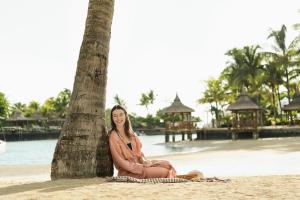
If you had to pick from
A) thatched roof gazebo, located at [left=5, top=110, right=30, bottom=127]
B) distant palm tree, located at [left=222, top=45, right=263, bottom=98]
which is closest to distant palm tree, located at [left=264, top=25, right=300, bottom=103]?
distant palm tree, located at [left=222, top=45, right=263, bottom=98]

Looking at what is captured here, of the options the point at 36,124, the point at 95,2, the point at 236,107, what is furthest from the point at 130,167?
the point at 36,124

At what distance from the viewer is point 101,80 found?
8547 millimetres

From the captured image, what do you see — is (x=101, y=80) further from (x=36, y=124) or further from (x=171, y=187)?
(x=36, y=124)

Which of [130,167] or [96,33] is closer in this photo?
[130,167]

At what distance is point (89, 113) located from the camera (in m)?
8.24

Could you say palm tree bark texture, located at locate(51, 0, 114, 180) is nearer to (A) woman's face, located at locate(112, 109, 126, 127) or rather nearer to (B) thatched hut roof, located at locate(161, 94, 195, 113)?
(A) woman's face, located at locate(112, 109, 126, 127)

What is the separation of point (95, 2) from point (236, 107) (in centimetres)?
3388

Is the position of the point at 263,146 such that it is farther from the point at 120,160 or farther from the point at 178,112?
the point at 178,112

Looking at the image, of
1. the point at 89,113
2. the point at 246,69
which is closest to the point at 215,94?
the point at 246,69

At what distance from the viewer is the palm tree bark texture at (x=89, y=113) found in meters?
8.11

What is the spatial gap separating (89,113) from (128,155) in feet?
3.72

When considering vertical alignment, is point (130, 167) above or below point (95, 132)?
below

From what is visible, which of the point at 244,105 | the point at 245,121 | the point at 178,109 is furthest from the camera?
the point at 178,109

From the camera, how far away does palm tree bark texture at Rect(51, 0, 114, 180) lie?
811 centimetres
